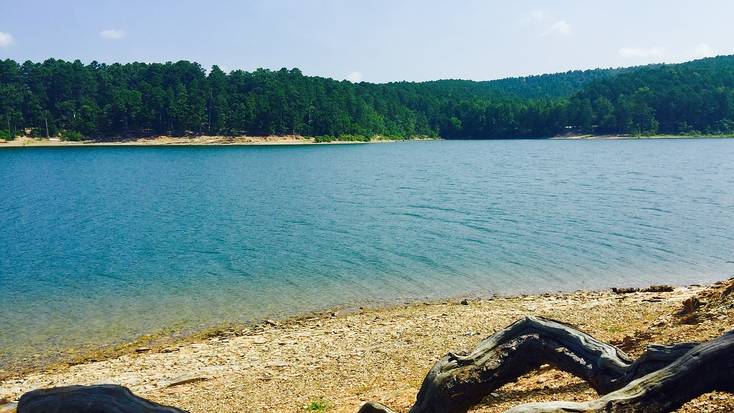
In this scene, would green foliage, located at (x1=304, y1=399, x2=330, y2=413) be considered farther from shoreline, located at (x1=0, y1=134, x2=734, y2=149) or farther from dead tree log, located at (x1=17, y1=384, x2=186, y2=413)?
shoreline, located at (x1=0, y1=134, x2=734, y2=149)

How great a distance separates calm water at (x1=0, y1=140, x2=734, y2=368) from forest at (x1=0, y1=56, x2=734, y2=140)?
96.9m

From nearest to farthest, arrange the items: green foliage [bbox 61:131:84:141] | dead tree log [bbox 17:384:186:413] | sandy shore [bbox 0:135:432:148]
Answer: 1. dead tree log [bbox 17:384:186:413]
2. sandy shore [bbox 0:135:432:148]
3. green foliage [bbox 61:131:84:141]

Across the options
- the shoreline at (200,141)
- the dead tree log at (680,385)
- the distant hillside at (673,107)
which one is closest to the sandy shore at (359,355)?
the dead tree log at (680,385)

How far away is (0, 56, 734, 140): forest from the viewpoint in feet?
484

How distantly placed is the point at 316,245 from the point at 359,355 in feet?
52.5

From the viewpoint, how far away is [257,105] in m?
158

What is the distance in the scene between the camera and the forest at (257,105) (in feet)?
484

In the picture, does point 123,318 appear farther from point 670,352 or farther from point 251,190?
point 251,190

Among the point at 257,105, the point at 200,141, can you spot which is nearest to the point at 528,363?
the point at 200,141

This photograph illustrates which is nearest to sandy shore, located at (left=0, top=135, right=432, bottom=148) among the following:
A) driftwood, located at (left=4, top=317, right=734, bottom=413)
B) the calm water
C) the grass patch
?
the calm water

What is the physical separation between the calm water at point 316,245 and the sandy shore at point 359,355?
2376mm

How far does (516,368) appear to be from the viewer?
6430 millimetres

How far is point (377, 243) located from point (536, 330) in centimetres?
2223

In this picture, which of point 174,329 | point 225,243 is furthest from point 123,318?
point 225,243
